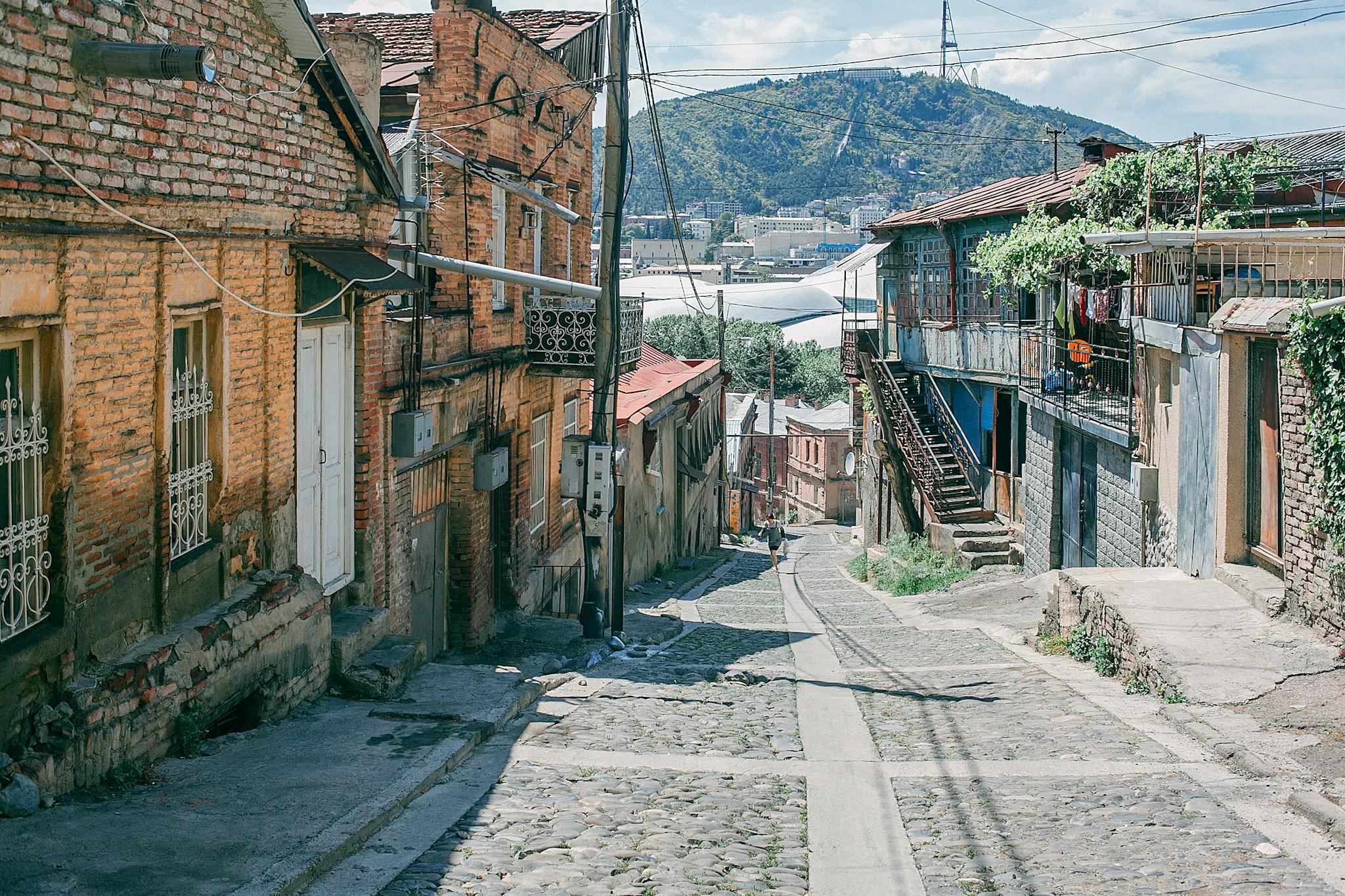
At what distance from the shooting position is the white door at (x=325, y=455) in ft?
30.8

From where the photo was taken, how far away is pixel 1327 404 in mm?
9570

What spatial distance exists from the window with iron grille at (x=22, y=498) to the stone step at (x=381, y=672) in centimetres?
352

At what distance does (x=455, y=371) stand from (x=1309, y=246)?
9941 mm

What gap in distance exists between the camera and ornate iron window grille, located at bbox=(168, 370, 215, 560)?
7.36 m

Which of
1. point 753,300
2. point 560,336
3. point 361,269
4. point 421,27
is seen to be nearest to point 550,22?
point 421,27

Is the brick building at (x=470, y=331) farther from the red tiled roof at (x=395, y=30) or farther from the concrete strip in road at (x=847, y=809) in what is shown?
the concrete strip in road at (x=847, y=809)

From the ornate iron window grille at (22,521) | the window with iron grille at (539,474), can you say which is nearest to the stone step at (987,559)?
the window with iron grille at (539,474)

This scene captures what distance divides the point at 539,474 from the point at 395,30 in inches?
253

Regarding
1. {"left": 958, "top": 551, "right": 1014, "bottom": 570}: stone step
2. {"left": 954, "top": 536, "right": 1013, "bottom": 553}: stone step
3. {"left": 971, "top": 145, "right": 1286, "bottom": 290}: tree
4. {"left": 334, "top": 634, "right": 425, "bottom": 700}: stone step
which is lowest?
{"left": 958, "top": 551, "right": 1014, "bottom": 570}: stone step

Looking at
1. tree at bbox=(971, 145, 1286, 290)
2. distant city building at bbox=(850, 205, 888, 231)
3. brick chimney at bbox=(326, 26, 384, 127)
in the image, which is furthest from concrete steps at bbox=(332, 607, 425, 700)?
distant city building at bbox=(850, 205, 888, 231)

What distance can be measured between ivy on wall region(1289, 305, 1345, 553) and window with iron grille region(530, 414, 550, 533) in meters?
9.71

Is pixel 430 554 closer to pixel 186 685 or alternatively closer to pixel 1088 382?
pixel 186 685

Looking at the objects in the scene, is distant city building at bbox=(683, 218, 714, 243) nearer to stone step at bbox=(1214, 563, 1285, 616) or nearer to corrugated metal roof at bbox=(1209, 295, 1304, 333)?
corrugated metal roof at bbox=(1209, 295, 1304, 333)

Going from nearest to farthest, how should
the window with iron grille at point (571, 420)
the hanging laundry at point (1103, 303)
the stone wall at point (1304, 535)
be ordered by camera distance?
the stone wall at point (1304, 535), the hanging laundry at point (1103, 303), the window with iron grille at point (571, 420)
